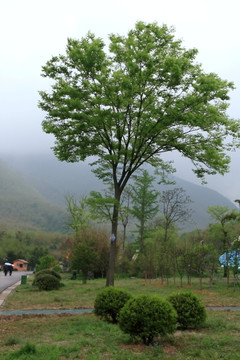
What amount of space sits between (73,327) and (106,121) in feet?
27.1

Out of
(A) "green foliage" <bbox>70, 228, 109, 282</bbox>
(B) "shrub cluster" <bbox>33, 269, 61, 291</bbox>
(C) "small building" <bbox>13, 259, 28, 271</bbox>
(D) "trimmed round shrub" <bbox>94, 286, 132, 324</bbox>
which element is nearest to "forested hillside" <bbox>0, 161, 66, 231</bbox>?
(C) "small building" <bbox>13, 259, 28, 271</bbox>

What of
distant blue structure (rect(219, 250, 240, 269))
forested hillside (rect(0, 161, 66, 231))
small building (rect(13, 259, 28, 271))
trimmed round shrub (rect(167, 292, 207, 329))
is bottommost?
small building (rect(13, 259, 28, 271))

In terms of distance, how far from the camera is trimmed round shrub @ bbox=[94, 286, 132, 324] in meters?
8.41

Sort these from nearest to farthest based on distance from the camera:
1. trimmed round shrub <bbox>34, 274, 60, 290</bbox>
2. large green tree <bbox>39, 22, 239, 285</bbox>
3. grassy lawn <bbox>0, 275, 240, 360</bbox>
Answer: grassy lawn <bbox>0, 275, 240, 360</bbox> → large green tree <bbox>39, 22, 239, 285</bbox> → trimmed round shrub <bbox>34, 274, 60, 290</bbox>

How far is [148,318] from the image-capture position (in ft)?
20.9

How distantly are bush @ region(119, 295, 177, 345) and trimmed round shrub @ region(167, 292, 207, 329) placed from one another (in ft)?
4.33

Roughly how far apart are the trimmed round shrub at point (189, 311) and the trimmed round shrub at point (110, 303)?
48.6 inches

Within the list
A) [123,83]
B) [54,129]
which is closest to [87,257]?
[54,129]

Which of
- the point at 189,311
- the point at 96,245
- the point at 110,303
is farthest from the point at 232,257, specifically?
the point at 110,303

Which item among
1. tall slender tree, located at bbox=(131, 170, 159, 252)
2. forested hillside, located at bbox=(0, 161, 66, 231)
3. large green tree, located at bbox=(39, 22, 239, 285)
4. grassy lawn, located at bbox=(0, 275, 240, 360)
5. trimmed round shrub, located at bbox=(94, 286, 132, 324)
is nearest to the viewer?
grassy lawn, located at bbox=(0, 275, 240, 360)

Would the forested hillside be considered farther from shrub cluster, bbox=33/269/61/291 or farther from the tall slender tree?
shrub cluster, bbox=33/269/61/291

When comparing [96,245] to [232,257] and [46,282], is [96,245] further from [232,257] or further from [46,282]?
[232,257]

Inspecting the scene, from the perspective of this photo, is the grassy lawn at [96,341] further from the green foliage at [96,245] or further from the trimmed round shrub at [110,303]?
the green foliage at [96,245]

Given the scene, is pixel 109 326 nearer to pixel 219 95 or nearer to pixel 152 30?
pixel 219 95
